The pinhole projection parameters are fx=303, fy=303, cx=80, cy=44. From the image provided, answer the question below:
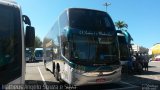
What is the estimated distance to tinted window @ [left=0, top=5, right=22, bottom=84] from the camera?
641 cm

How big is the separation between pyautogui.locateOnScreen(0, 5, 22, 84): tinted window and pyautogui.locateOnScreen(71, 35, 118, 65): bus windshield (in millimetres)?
6453

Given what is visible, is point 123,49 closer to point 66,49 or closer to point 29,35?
point 66,49

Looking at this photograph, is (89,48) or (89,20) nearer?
(89,48)

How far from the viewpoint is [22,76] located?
6.67 metres

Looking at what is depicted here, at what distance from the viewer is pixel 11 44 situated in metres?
6.64

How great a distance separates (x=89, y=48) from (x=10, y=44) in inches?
278

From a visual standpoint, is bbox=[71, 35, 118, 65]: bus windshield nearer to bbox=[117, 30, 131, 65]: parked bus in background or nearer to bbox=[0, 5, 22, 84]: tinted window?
bbox=[0, 5, 22, 84]: tinted window

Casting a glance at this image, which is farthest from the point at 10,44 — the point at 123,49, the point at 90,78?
the point at 123,49

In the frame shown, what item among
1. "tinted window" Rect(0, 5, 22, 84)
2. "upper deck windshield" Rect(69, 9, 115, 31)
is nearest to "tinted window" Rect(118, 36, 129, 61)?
"upper deck windshield" Rect(69, 9, 115, 31)

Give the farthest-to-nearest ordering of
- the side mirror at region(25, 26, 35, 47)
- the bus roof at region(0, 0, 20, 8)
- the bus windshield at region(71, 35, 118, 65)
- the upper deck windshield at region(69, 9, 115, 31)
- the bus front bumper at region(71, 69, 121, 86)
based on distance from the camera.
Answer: the upper deck windshield at region(69, 9, 115, 31)
the bus windshield at region(71, 35, 118, 65)
the bus front bumper at region(71, 69, 121, 86)
the side mirror at region(25, 26, 35, 47)
the bus roof at region(0, 0, 20, 8)

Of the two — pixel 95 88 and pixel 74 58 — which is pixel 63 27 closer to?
pixel 74 58

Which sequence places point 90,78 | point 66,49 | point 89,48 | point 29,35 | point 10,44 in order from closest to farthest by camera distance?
point 10,44, point 29,35, point 90,78, point 89,48, point 66,49

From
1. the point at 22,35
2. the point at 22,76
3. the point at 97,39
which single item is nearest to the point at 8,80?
the point at 22,76

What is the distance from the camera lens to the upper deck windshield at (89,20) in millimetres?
13750
